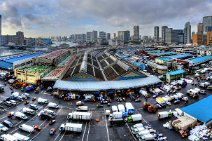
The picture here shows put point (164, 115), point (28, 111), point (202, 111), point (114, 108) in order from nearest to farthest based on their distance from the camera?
point (202, 111), point (164, 115), point (28, 111), point (114, 108)

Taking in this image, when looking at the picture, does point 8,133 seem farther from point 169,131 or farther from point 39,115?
point 169,131

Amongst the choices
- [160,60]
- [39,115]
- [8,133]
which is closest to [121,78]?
[39,115]

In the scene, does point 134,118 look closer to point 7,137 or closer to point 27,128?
point 27,128

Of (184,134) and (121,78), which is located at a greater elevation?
(121,78)

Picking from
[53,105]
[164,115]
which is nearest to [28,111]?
[53,105]

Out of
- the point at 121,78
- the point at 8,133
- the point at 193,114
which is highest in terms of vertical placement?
the point at 121,78

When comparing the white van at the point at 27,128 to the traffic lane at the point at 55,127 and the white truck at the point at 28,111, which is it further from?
the white truck at the point at 28,111
